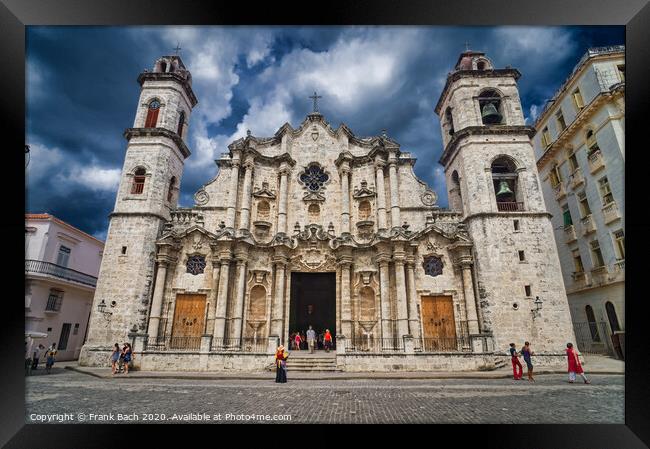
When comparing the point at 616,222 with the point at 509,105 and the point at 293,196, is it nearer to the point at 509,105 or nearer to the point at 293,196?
the point at 509,105

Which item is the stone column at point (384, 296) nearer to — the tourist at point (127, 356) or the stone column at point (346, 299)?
the stone column at point (346, 299)

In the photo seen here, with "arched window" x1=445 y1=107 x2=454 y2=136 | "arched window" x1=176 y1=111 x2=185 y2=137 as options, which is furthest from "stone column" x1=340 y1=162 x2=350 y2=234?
"arched window" x1=176 y1=111 x2=185 y2=137

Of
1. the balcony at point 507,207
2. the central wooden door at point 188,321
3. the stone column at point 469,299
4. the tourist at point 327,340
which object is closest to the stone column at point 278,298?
the tourist at point 327,340

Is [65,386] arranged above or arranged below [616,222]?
below

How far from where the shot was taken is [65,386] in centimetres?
1009

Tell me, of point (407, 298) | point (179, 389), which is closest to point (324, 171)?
point (407, 298)

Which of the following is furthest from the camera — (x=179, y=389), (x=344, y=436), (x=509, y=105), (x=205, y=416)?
(x=509, y=105)

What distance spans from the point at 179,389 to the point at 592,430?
404 inches

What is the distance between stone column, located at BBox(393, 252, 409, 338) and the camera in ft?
52.8

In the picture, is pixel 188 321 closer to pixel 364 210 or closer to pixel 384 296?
pixel 384 296

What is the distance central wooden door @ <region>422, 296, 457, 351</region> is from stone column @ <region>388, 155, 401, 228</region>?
4612 millimetres

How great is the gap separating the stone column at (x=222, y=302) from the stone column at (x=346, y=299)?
6133mm

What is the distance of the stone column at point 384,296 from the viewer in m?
16.3

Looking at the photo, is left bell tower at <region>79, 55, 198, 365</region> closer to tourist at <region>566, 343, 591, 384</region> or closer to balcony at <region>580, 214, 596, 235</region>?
tourist at <region>566, 343, 591, 384</region>
